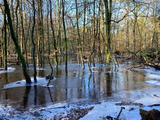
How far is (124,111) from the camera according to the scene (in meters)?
10.2

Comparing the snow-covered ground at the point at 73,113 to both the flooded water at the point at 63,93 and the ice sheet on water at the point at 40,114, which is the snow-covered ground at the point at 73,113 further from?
the flooded water at the point at 63,93

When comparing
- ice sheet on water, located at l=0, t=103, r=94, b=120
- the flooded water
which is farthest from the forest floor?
the flooded water

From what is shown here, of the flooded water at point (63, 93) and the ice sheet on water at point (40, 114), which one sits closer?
the ice sheet on water at point (40, 114)

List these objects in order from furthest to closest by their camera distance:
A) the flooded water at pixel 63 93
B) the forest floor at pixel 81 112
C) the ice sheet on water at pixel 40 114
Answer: the flooded water at pixel 63 93
the ice sheet on water at pixel 40 114
the forest floor at pixel 81 112

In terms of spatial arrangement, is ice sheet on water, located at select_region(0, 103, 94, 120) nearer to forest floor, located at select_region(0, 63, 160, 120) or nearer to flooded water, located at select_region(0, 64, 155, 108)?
forest floor, located at select_region(0, 63, 160, 120)

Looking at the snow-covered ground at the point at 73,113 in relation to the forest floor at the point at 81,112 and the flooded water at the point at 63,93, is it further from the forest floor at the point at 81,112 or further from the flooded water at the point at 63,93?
the flooded water at the point at 63,93

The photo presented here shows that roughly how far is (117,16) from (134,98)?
43.7m

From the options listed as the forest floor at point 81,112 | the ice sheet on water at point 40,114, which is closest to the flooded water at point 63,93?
the forest floor at point 81,112

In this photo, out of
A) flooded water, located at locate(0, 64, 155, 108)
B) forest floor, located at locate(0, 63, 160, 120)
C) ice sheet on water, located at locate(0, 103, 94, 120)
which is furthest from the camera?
flooded water, located at locate(0, 64, 155, 108)

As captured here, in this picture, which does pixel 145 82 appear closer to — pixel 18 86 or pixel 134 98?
pixel 134 98

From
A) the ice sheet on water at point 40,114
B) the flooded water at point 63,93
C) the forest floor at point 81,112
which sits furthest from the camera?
the flooded water at point 63,93

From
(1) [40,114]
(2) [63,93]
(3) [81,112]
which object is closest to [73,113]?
(3) [81,112]

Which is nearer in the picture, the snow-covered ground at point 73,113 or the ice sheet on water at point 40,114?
the snow-covered ground at point 73,113

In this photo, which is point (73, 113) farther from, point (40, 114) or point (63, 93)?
point (63, 93)
